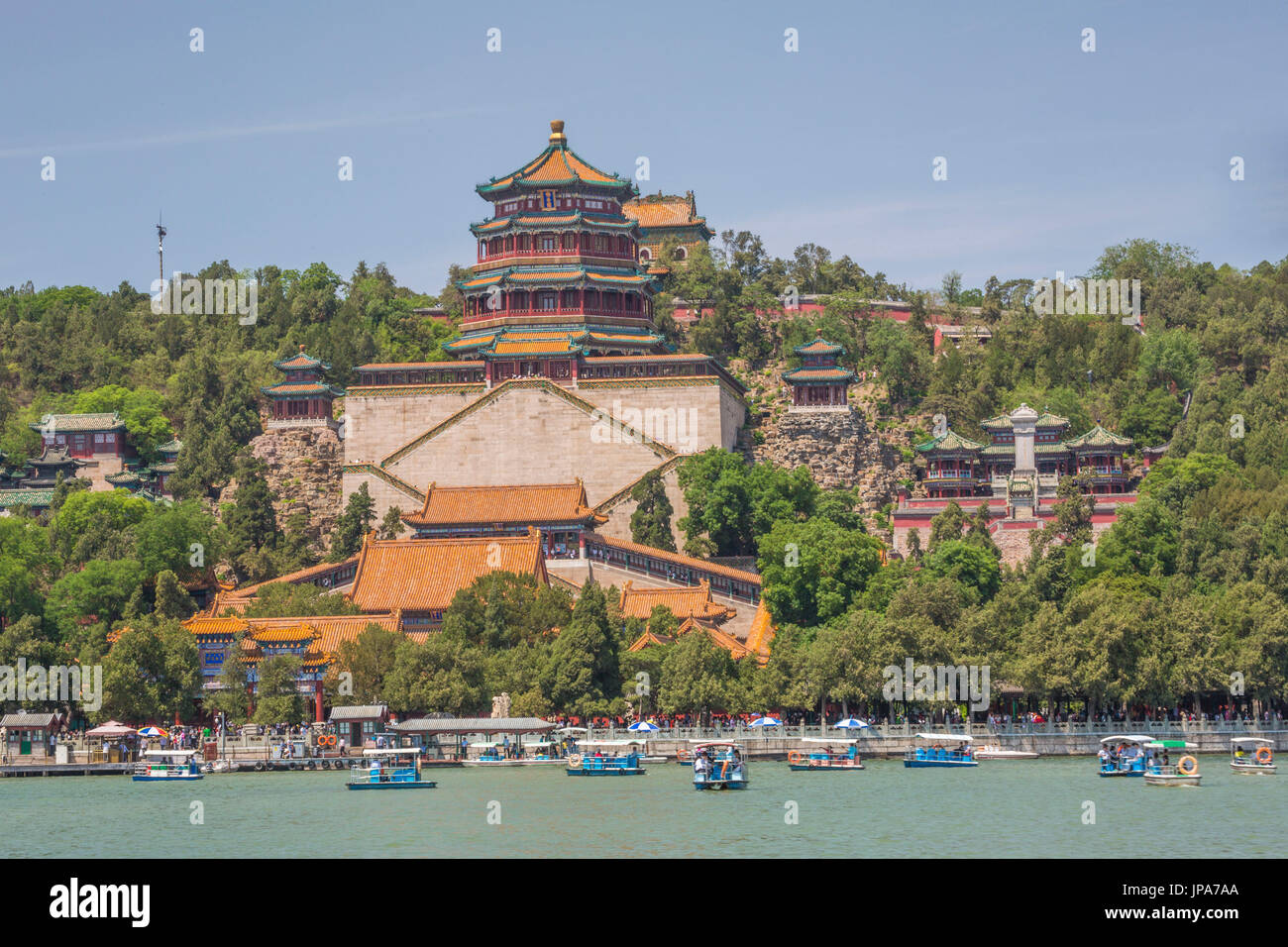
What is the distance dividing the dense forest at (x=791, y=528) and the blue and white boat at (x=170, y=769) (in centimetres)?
385

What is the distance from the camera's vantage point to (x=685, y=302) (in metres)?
105

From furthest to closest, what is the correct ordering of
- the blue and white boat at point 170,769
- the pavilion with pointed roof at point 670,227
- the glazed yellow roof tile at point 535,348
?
the pavilion with pointed roof at point 670,227
the glazed yellow roof tile at point 535,348
the blue and white boat at point 170,769

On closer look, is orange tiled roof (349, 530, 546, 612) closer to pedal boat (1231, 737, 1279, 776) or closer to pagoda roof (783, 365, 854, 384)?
pagoda roof (783, 365, 854, 384)

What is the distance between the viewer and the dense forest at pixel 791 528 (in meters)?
62.5

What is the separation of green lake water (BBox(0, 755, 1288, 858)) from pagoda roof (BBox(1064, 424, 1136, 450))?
2765cm

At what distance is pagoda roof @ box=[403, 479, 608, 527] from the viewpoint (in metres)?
75.8

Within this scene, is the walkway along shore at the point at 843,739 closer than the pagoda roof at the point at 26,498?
Yes

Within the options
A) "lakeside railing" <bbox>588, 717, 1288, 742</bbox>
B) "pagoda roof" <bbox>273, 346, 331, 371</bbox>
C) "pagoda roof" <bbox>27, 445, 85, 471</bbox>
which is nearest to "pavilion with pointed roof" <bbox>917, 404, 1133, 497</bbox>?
"lakeside railing" <bbox>588, 717, 1288, 742</bbox>

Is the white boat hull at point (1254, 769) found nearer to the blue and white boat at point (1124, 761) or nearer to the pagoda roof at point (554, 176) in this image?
the blue and white boat at point (1124, 761)

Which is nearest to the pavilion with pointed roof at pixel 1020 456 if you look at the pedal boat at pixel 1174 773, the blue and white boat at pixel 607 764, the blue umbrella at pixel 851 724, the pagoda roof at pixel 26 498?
the blue umbrella at pixel 851 724

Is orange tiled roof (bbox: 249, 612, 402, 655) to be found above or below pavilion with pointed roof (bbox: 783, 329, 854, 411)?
below
